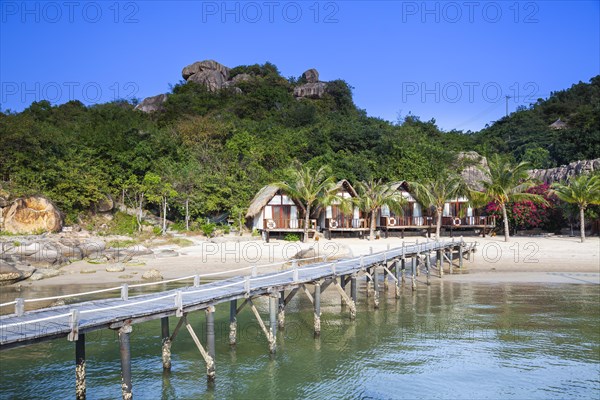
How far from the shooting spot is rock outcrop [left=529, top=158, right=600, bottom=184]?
42297mm

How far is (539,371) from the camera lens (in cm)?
1399

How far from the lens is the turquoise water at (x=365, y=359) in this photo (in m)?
12.6

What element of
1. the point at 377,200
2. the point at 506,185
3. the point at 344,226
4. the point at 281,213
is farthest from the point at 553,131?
the point at 281,213

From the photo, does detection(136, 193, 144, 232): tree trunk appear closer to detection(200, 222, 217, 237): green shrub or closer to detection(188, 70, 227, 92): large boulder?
detection(200, 222, 217, 237): green shrub

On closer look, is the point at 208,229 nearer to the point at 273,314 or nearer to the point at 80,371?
the point at 273,314

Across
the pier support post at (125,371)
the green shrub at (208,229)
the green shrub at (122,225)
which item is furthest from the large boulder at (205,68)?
the pier support post at (125,371)

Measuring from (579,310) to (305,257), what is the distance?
14.0m

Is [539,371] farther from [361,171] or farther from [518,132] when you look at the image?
[518,132]

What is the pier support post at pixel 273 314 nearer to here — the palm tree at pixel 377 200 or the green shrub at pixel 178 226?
the palm tree at pixel 377 200

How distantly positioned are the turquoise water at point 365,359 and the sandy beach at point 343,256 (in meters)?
7.62

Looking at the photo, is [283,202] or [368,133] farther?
[368,133]

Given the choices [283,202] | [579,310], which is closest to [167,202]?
[283,202]

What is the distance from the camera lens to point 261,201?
3731 cm

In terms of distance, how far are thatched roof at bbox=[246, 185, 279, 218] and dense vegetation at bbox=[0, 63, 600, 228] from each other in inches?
56.9
